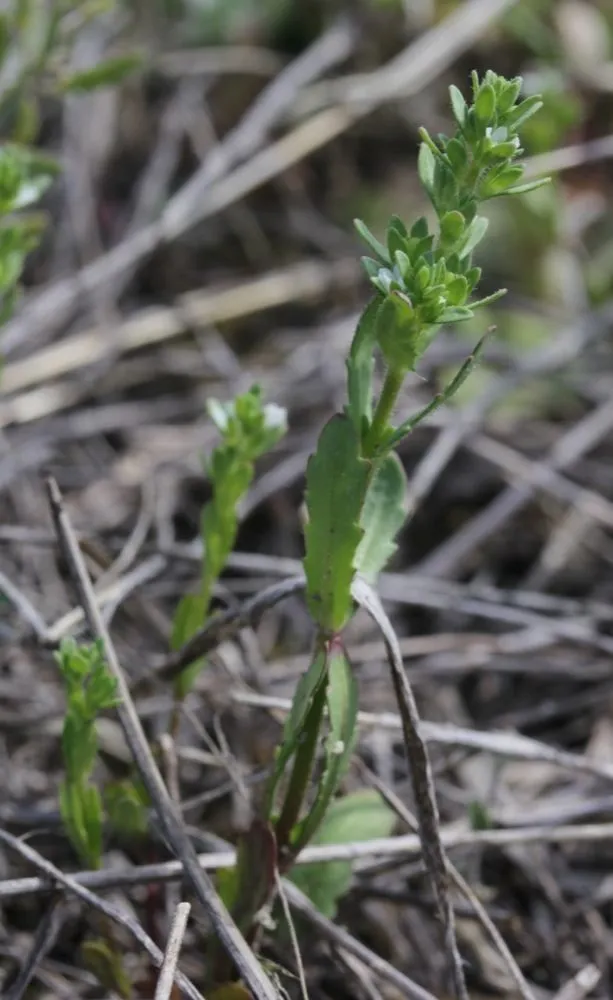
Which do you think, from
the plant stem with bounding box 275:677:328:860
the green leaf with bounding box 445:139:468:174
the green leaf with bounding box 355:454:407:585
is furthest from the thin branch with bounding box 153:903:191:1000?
the green leaf with bounding box 445:139:468:174

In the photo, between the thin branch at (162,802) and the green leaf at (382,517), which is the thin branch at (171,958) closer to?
the thin branch at (162,802)

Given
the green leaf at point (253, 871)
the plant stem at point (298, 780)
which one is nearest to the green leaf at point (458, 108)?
the plant stem at point (298, 780)

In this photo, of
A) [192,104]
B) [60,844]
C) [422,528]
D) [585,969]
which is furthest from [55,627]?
[192,104]

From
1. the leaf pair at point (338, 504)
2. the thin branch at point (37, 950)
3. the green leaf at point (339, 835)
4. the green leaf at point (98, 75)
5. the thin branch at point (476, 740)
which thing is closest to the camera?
the leaf pair at point (338, 504)

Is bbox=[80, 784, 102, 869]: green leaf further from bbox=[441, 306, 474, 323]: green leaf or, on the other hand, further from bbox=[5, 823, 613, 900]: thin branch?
bbox=[441, 306, 474, 323]: green leaf

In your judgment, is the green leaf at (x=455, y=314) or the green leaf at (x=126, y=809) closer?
the green leaf at (x=455, y=314)

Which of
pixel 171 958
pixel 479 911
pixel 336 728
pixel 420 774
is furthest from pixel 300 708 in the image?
pixel 479 911

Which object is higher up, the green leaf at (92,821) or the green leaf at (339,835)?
the green leaf at (92,821)

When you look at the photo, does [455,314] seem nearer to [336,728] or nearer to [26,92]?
[336,728]
